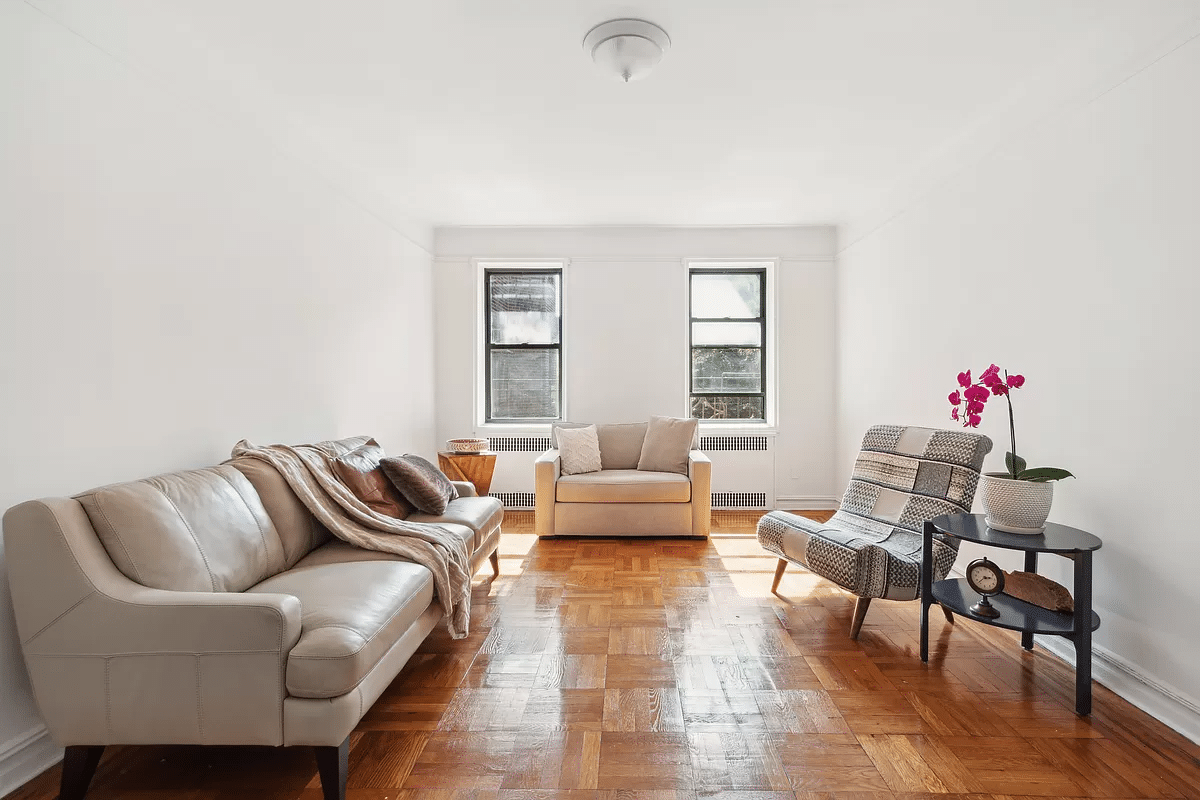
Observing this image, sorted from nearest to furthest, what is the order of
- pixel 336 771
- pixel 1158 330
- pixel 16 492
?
pixel 336 771 → pixel 16 492 → pixel 1158 330

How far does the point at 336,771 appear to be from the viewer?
1.67 metres

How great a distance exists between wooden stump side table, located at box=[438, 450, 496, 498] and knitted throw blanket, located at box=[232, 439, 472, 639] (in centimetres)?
187

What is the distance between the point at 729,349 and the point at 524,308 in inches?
74.8

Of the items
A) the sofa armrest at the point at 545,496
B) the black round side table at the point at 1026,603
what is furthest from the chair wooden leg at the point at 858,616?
the sofa armrest at the point at 545,496

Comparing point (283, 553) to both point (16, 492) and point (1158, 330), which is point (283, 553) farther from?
point (1158, 330)

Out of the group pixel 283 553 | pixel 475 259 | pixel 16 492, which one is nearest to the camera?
pixel 16 492

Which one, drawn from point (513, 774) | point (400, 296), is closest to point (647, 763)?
point (513, 774)

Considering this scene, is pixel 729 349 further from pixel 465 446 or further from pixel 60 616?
pixel 60 616

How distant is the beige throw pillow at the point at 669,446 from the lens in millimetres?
4844

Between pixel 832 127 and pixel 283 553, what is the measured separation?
3.32m

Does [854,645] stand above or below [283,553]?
below

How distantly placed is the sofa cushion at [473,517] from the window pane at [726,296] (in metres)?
2.95

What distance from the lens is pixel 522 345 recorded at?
5.71m

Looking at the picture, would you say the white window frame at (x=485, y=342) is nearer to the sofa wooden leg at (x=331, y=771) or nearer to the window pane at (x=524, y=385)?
the window pane at (x=524, y=385)
